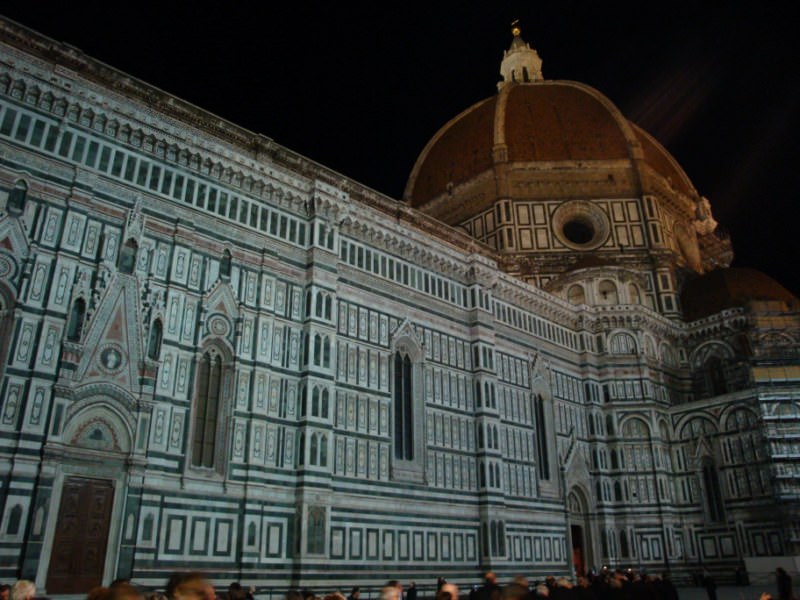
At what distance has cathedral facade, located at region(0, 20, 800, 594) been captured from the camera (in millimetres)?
17656

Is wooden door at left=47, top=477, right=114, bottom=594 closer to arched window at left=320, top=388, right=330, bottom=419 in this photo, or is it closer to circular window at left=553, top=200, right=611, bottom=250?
arched window at left=320, top=388, right=330, bottom=419

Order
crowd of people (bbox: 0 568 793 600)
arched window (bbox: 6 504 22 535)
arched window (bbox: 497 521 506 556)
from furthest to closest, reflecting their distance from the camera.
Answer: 1. arched window (bbox: 497 521 506 556)
2. arched window (bbox: 6 504 22 535)
3. crowd of people (bbox: 0 568 793 600)

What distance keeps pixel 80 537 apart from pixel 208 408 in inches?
194

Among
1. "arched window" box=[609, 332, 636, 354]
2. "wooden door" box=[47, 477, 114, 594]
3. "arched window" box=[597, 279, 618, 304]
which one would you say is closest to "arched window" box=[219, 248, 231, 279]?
"wooden door" box=[47, 477, 114, 594]

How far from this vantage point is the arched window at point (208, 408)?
19.7m

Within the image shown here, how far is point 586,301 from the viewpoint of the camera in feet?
124

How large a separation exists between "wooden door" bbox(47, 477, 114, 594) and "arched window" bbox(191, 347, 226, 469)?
9.31ft

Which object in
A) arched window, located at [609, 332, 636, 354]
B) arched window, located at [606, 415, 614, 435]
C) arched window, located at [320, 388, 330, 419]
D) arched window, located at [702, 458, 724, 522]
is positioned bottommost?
arched window, located at [702, 458, 724, 522]

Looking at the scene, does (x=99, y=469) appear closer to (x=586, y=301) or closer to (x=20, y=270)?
(x=20, y=270)

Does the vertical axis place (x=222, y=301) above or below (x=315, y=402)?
above

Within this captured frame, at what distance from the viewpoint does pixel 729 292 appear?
38.8 m

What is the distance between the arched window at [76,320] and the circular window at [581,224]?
31.3 m

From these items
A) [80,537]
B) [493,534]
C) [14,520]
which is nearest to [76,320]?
[14,520]

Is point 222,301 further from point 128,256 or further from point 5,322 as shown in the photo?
point 5,322
